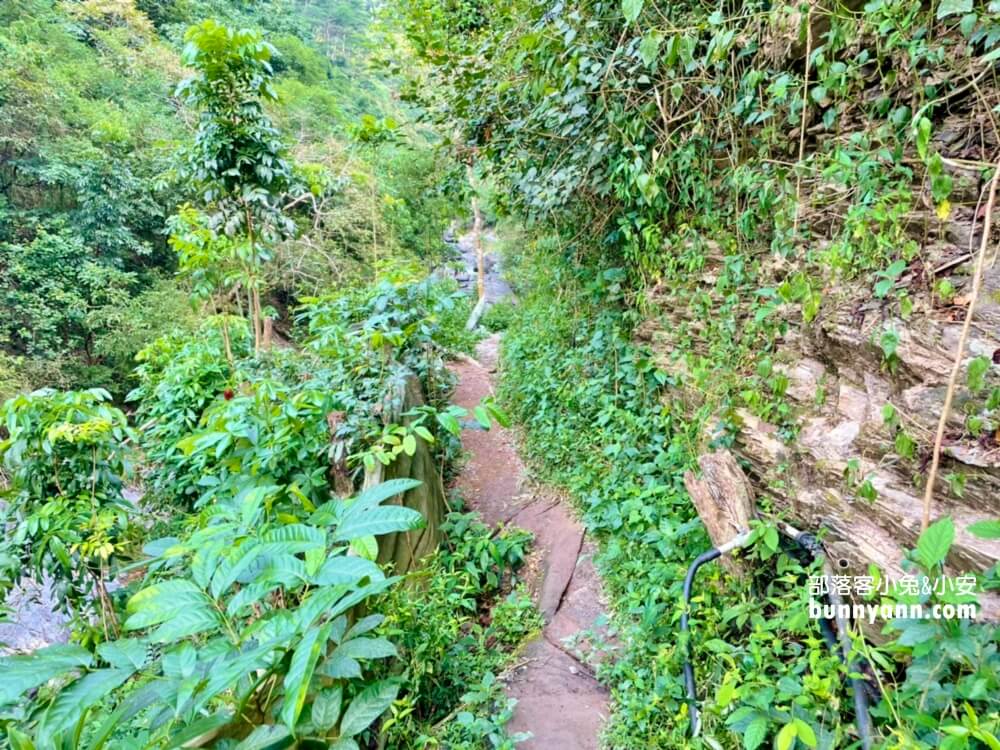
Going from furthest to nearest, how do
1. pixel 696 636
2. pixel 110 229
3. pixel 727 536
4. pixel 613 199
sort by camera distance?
pixel 110 229 < pixel 613 199 < pixel 727 536 < pixel 696 636

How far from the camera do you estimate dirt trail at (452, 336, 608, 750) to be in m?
1.91

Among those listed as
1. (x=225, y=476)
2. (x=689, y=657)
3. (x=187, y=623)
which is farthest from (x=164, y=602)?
(x=689, y=657)

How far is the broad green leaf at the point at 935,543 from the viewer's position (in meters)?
1.11

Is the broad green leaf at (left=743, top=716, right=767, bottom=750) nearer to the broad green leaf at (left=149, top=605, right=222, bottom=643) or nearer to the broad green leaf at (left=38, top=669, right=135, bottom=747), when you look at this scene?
the broad green leaf at (left=149, top=605, right=222, bottom=643)

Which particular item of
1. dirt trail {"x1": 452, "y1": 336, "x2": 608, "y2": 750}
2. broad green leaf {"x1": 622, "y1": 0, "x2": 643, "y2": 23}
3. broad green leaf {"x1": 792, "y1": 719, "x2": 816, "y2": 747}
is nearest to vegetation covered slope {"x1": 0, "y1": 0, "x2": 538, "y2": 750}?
dirt trail {"x1": 452, "y1": 336, "x2": 608, "y2": 750}

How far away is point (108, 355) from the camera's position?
7.54 metres

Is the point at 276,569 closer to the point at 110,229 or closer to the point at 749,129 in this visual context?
the point at 749,129

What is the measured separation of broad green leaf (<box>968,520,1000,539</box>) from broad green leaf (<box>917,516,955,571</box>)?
0.18 ft

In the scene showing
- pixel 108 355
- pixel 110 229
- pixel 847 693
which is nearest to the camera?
pixel 847 693

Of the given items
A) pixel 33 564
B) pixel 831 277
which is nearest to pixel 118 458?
pixel 33 564

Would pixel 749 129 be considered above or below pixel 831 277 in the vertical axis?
above

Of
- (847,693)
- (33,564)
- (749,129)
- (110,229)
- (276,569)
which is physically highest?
(749,129)

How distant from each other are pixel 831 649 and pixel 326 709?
147cm

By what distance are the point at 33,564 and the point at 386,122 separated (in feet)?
13.0
